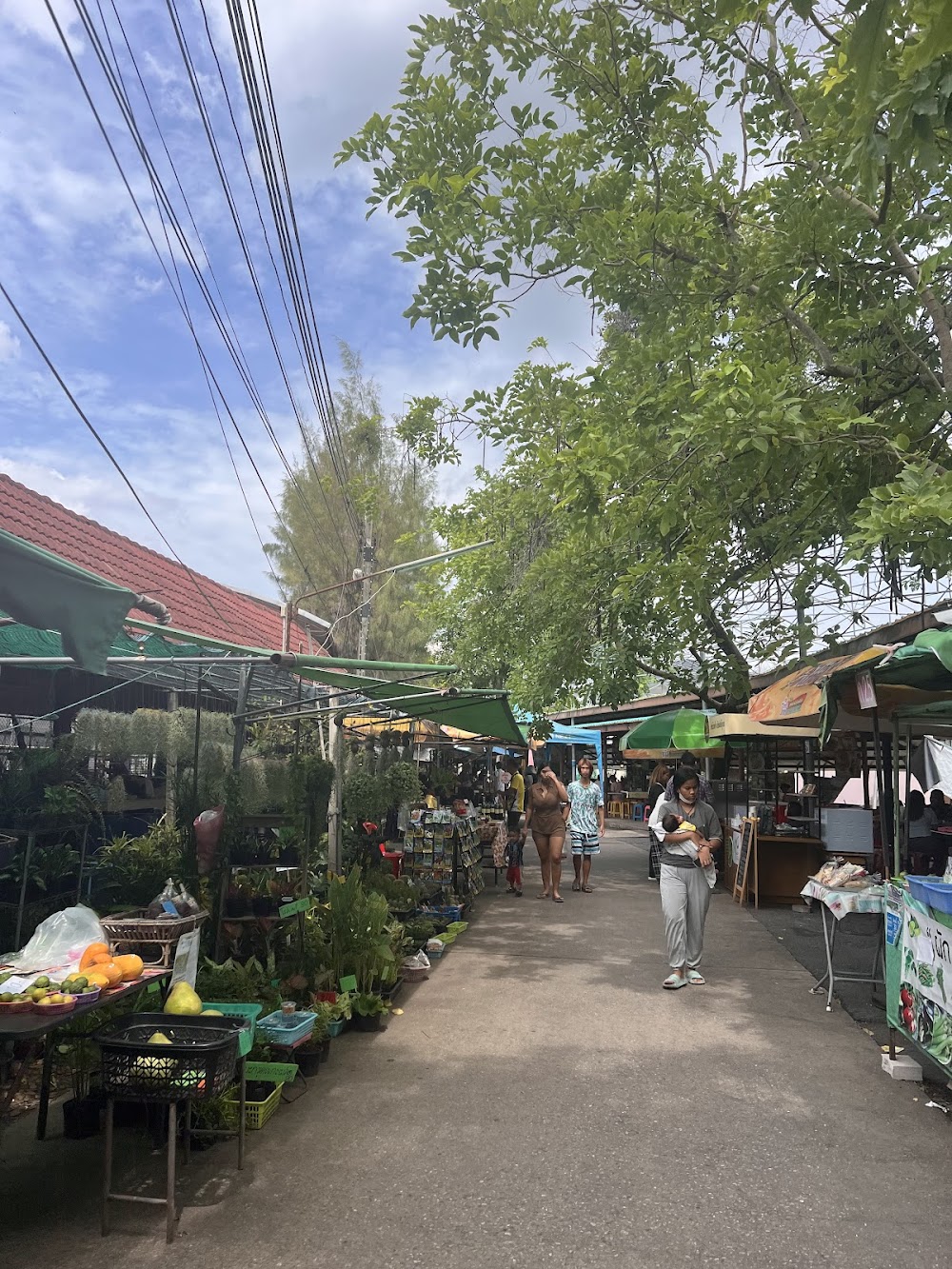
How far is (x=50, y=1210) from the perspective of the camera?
3760 millimetres

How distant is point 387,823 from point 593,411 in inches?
318

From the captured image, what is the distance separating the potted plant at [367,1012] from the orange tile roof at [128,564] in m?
3.83

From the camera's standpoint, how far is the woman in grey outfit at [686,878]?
7672mm

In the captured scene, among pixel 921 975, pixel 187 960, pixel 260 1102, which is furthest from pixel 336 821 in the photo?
pixel 921 975

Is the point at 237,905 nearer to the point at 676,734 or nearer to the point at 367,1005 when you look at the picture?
the point at 367,1005

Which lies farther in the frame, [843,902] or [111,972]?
[843,902]

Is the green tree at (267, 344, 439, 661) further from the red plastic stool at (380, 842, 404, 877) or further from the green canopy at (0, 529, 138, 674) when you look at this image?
the green canopy at (0, 529, 138, 674)

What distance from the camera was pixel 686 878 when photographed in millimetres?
7738

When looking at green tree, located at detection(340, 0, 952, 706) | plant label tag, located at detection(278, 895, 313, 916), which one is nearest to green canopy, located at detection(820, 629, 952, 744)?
green tree, located at detection(340, 0, 952, 706)

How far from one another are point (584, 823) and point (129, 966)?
32.4 ft

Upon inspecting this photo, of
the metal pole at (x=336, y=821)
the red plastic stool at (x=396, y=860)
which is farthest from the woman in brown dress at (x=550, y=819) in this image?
the metal pole at (x=336, y=821)

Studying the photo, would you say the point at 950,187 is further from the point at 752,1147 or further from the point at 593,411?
the point at 752,1147

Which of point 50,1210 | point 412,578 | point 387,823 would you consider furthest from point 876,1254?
point 412,578

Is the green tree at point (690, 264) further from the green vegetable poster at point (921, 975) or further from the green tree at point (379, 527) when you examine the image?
the green tree at point (379, 527)
